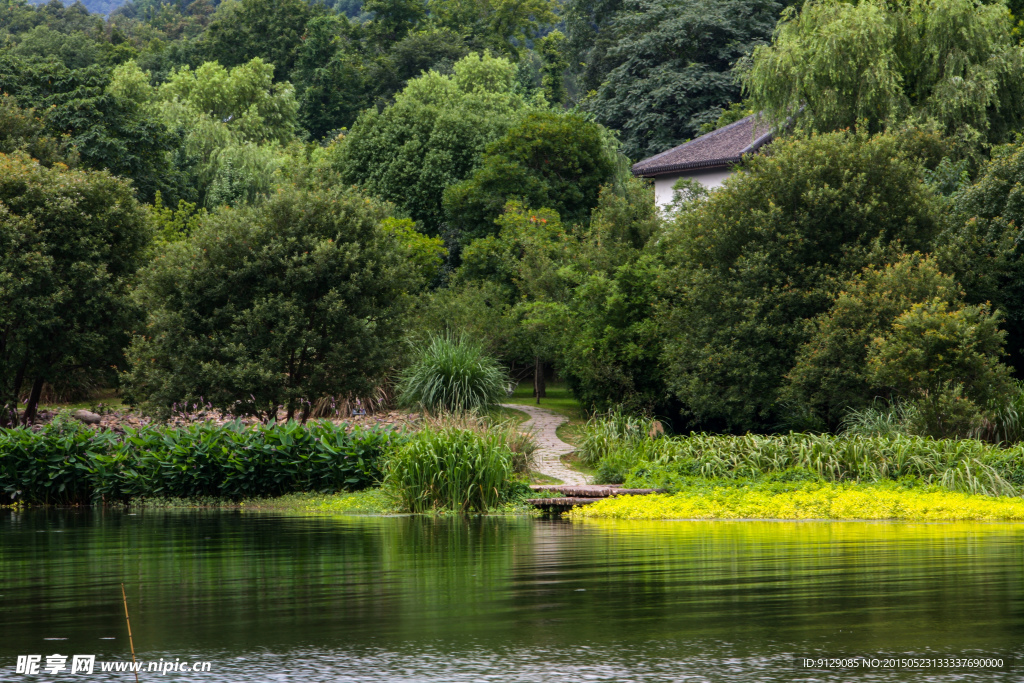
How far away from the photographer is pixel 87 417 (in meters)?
30.5

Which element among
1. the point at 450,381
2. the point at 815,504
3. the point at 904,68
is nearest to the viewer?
the point at 815,504

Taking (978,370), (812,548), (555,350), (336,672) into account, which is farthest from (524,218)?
(336,672)

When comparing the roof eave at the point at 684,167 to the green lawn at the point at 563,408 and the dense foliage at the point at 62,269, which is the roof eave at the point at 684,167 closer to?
the green lawn at the point at 563,408

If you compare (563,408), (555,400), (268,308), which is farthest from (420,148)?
(268,308)

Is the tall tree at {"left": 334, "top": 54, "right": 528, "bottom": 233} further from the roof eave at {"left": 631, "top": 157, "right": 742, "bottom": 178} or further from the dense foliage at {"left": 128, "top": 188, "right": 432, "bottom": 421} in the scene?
the dense foliage at {"left": 128, "top": 188, "right": 432, "bottom": 421}

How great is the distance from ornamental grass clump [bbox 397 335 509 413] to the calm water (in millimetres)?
12974

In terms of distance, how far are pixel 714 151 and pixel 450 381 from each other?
17.6 m

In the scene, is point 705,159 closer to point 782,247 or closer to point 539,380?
point 539,380

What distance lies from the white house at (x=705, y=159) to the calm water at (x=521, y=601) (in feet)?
87.8

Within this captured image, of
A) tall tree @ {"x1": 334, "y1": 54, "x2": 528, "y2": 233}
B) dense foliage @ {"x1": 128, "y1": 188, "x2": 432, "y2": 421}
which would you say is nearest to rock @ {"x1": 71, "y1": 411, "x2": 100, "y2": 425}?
dense foliage @ {"x1": 128, "y1": 188, "x2": 432, "y2": 421}

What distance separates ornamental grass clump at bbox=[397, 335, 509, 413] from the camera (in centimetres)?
2755

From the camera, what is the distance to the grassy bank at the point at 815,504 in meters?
16.0

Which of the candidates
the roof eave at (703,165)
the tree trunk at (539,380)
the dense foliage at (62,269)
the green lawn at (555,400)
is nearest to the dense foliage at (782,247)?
the green lawn at (555,400)

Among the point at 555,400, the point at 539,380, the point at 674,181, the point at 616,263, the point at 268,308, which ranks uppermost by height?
the point at 674,181
